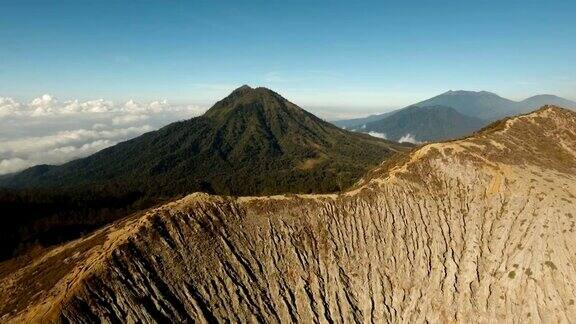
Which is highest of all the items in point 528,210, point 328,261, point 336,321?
point 528,210

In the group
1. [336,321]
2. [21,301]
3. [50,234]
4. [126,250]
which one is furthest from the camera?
[50,234]

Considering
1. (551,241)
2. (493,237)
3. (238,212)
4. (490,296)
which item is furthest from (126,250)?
(551,241)

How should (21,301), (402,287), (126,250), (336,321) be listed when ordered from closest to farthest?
1. (21,301)
2. (126,250)
3. (336,321)
4. (402,287)

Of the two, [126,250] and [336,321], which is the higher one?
[126,250]

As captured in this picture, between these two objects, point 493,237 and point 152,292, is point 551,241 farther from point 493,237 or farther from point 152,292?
point 152,292

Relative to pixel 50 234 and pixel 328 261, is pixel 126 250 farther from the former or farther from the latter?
pixel 50 234

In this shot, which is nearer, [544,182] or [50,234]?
[544,182]
